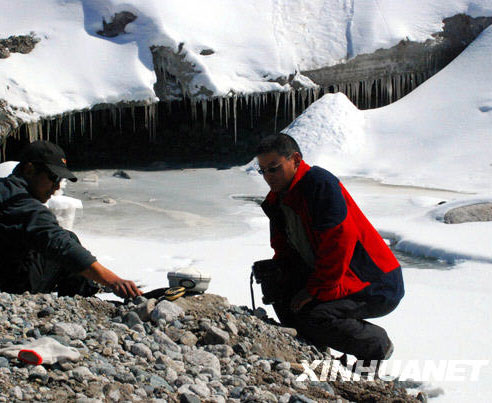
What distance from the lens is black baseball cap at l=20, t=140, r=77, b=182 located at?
3.32 meters

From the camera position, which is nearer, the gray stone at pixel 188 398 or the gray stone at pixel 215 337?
the gray stone at pixel 188 398

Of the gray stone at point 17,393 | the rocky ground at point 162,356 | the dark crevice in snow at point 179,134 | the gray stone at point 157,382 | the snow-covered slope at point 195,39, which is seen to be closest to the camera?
the gray stone at point 17,393

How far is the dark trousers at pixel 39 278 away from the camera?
354 centimetres

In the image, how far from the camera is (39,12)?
12625 millimetres

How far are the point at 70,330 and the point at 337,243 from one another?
1176 millimetres

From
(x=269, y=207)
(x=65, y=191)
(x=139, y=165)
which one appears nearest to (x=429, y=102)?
(x=139, y=165)

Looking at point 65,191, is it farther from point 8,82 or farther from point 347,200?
point 347,200

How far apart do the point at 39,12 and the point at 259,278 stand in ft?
34.4

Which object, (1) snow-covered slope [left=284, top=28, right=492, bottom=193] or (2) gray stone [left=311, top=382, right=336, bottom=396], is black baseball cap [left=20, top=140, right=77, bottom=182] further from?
(1) snow-covered slope [left=284, top=28, right=492, bottom=193]

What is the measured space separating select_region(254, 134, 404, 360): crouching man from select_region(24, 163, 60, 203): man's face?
99cm

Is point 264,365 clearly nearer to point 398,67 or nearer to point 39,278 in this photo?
point 39,278

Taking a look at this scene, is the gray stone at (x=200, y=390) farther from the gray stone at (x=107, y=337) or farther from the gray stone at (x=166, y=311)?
the gray stone at (x=166, y=311)

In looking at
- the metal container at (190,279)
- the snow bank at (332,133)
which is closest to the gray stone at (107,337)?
the metal container at (190,279)

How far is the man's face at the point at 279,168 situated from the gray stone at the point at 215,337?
0.72 m
